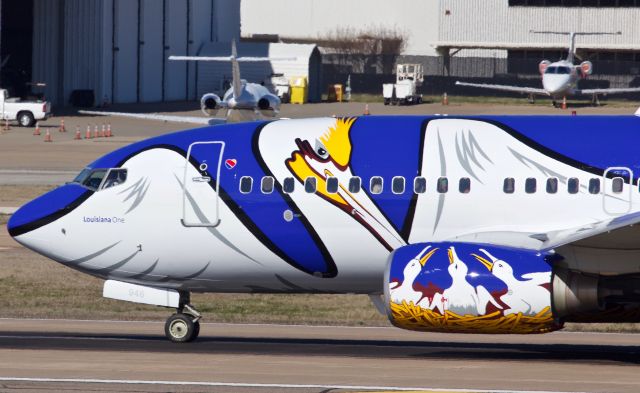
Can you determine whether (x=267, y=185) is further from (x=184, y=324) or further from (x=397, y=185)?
(x=184, y=324)

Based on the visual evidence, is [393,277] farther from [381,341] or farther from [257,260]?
[381,341]

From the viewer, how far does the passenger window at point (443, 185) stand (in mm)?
18438

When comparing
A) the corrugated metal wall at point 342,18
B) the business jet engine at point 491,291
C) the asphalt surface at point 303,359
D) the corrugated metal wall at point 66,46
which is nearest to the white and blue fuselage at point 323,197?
the business jet engine at point 491,291

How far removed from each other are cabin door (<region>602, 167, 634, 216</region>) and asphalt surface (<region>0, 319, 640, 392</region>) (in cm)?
223

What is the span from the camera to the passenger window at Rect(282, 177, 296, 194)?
1908 centimetres

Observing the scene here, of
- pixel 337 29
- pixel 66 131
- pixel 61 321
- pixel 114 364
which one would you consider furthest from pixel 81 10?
pixel 114 364

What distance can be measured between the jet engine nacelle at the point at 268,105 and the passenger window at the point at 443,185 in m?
45.4

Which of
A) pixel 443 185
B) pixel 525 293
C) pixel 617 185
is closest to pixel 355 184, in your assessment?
pixel 443 185

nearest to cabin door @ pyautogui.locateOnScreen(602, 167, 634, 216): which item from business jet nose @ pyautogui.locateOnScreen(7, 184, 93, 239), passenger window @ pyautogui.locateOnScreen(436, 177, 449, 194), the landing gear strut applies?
passenger window @ pyautogui.locateOnScreen(436, 177, 449, 194)

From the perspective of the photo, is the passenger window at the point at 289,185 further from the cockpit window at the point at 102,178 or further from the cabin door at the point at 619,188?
the cabin door at the point at 619,188

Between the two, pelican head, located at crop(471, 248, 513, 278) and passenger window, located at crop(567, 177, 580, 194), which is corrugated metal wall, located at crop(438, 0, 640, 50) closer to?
passenger window, located at crop(567, 177, 580, 194)

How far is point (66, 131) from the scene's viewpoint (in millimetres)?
75562

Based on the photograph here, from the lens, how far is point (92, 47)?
90125mm

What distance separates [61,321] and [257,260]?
6.27 m
